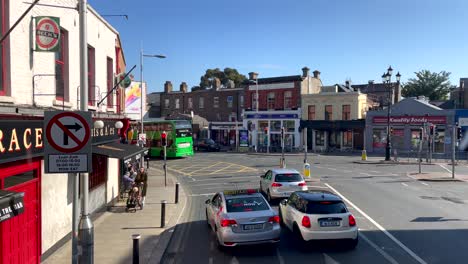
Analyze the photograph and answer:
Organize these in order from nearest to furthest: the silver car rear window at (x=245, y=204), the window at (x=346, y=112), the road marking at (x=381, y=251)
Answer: the road marking at (x=381, y=251), the silver car rear window at (x=245, y=204), the window at (x=346, y=112)

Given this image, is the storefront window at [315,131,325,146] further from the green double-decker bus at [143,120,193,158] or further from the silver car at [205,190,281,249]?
the silver car at [205,190,281,249]

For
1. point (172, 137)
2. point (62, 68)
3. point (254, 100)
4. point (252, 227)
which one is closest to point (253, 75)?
point (254, 100)

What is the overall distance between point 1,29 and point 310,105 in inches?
2105

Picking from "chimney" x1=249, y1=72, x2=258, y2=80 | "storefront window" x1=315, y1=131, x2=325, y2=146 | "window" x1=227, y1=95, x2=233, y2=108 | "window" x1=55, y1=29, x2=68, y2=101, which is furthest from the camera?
"window" x1=227, y1=95, x2=233, y2=108

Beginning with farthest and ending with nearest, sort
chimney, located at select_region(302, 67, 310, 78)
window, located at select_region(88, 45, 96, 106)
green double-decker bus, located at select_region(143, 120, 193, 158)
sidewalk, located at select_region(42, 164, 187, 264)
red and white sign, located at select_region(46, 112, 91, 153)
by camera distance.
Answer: chimney, located at select_region(302, 67, 310, 78)
green double-decker bus, located at select_region(143, 120, 193, 158)
window, located at select_region(88, 45, 96, 106)
sidewalk, located at select_region(42, 164, 187, 264)
red and white sign, located at select_region(46, 112, 91, 153)

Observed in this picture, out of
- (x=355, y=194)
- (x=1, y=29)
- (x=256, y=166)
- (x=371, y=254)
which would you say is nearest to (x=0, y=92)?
(x=1, y=29)

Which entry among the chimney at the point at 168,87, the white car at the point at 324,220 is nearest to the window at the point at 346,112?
the chimney at the point at 168,87

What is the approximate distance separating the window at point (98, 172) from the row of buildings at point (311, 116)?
1479 inches

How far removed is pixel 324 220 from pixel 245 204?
7.31 ft

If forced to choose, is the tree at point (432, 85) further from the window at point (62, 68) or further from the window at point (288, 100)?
the window at point (62, 68)

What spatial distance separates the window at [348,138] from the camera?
188ft

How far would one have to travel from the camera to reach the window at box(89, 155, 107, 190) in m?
16.5

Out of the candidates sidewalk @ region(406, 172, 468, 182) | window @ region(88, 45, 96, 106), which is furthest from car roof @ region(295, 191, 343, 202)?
Result: sidewalk @ region(406, 172, 468, 182)

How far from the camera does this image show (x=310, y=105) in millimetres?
60406
